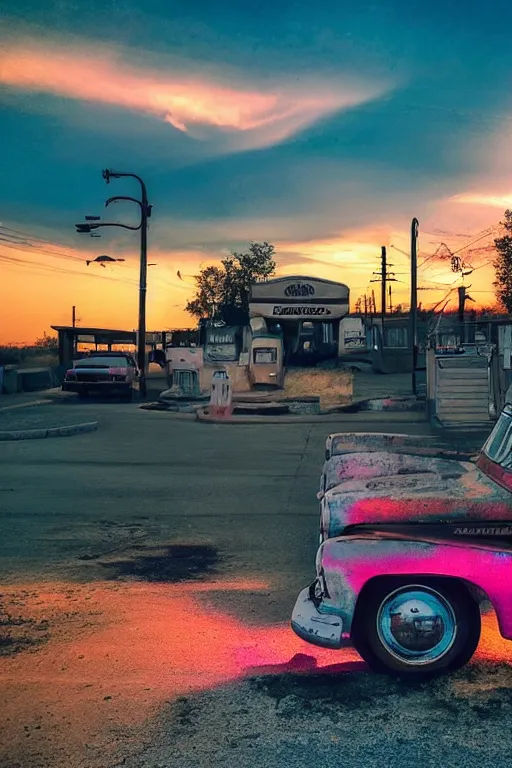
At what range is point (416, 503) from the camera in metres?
4.34

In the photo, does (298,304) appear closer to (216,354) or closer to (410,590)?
(216,354)

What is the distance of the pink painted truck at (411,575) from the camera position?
13.1ft

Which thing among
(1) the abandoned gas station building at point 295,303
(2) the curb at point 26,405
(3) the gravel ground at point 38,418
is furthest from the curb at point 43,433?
(1) the abandoned gas station building at point 295,303

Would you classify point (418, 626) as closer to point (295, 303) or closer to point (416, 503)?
point (416, 503)

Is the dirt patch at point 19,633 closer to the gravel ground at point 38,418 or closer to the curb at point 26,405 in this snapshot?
the gravel ground at point 38,418

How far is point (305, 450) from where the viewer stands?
14289 millimetres

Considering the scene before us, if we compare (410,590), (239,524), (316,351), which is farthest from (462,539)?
(316,351)

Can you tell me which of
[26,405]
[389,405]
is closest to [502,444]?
[389,405]

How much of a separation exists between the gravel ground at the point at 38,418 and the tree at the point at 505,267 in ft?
128

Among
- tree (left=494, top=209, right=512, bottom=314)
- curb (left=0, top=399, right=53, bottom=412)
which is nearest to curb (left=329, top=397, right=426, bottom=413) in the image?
curb (left=0, top=399, right=53, bottom=412)

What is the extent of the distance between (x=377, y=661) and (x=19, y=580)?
127 inches

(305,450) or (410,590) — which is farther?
(305,450)

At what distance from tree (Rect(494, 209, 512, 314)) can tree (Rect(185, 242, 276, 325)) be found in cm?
2854

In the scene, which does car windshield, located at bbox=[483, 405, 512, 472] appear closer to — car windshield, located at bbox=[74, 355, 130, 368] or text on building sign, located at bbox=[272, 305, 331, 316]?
car windshield, located at bbox=[74, 355, 130, 368]
